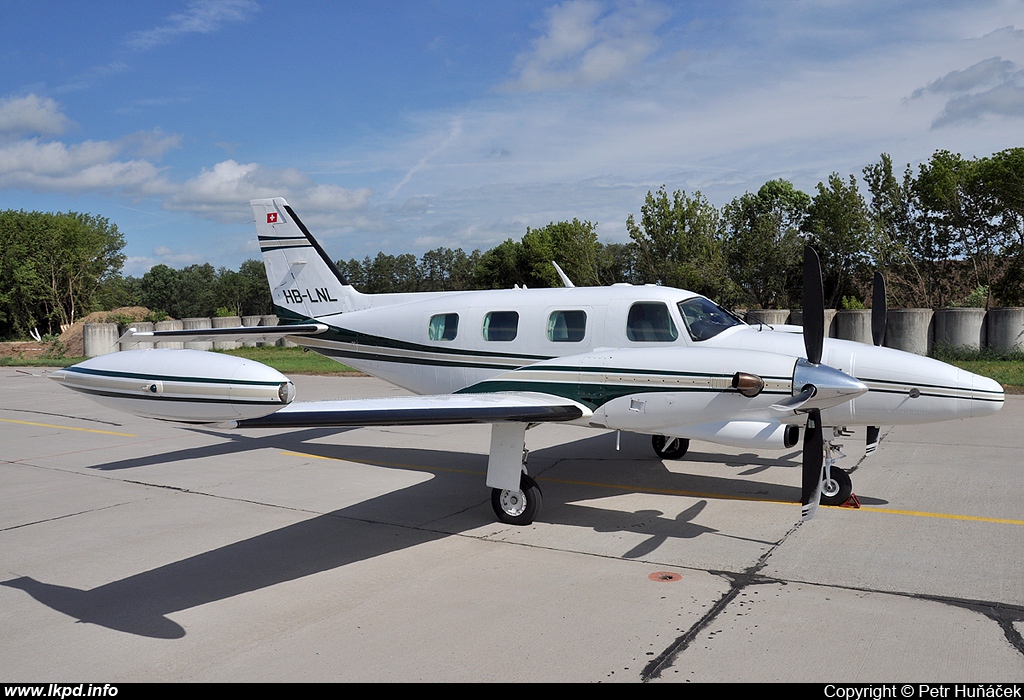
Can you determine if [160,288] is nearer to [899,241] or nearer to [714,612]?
[899,241]

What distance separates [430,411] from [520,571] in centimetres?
180

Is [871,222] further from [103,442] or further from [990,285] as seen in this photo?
[103,442]

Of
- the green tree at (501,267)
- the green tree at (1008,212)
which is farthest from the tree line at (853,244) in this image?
the green tree at (501,267)

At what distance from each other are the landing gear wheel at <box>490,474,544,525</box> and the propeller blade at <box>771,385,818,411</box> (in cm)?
274

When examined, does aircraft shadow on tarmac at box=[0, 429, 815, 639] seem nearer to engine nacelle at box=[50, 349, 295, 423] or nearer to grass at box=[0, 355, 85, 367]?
engine nacelle at box=[50, 349, 295, 423]

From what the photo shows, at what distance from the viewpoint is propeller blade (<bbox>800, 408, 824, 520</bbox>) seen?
683cm

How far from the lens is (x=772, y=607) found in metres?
5.60

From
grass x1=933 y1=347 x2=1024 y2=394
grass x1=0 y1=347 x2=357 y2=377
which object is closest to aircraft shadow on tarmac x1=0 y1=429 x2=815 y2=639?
grass x1=933 y1=347 x2=1024 y2=394

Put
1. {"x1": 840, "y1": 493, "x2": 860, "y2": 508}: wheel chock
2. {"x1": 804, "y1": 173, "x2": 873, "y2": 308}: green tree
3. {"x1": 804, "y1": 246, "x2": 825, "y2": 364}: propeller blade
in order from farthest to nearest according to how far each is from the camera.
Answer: {"x1": 804, "y1": 173, "x2": 873, "y2": 308}: green tree, {"x1": 840, "y1": 493, "x2": 860, "y2": 508}: wheel chock, {"x1": 804, "y1": 246, "x2": 825, "y2": 364}: propeller blade

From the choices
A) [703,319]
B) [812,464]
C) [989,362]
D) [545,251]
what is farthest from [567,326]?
[545,251]

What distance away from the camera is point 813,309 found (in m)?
7.28

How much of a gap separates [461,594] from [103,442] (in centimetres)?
1105

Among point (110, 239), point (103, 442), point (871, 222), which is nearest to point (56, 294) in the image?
point (110, 239)
